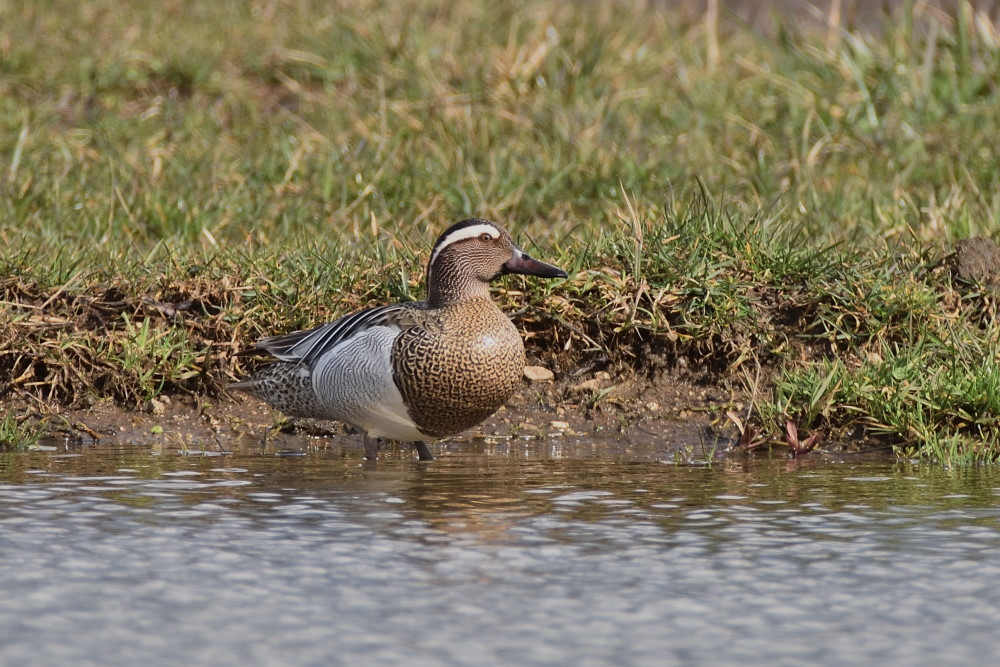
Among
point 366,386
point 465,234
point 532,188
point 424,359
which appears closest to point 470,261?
point 465,234

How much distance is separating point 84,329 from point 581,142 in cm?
304

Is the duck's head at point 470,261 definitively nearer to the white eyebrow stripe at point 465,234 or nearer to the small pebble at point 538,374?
the white eyebrow stripe at point 465,234

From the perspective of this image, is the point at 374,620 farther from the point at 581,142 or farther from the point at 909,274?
the point at 581,142

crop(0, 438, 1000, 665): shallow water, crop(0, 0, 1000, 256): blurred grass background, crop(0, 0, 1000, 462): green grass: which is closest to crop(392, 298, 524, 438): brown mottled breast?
crop(0, 438, 1000, 665): shallow water

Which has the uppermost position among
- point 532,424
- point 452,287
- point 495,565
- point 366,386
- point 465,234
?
point 465,234

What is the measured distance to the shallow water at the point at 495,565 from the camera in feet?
10.0

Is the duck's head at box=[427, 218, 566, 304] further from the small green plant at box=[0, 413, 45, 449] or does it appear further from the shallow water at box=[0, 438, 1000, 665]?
the small green plant at box=[0, 413, 45, 449]

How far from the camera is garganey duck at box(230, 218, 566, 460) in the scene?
5.24 meters

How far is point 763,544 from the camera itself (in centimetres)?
392

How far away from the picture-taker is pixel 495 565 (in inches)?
145

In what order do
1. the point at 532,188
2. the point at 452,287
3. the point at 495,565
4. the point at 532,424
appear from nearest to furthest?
the point at 495,565 → the point at 452,287 → the point at 532,424 → the point at 532,188

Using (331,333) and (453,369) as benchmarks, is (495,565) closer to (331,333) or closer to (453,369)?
(453,369)

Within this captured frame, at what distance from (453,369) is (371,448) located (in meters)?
0.55

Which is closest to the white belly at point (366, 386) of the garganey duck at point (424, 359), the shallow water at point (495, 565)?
the garganey duck at point (424, 359)
